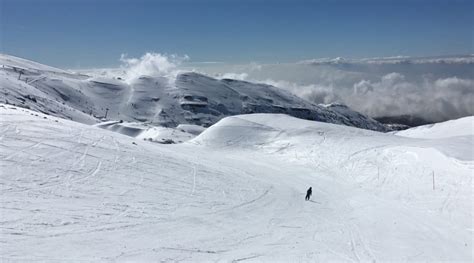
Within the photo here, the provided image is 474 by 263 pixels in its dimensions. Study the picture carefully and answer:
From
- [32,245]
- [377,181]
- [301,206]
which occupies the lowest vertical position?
[32,245]

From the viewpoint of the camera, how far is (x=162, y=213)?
82.0 feet

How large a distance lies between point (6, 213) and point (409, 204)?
28.4m

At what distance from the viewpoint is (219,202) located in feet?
97.7

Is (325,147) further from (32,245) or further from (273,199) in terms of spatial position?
(32,245)

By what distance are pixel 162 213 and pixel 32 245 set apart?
28.8 feet

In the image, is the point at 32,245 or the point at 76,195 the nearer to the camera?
the point at 32,245

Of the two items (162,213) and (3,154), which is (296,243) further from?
(3,154)

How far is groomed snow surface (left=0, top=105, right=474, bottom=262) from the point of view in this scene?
64.2 ft

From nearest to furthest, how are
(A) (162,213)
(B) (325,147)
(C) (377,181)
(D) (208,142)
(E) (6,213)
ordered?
(E) (6,213), (A) (162,213), (C) (377,181), (B) (325,147), (D) (208,142)

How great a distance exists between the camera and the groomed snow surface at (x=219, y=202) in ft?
64.2

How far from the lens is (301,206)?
106 feet

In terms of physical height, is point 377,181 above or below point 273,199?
above

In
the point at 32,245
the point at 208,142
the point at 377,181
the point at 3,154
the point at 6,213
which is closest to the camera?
the point at 32,245

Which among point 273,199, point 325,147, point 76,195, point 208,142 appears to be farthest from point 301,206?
point 208,142
